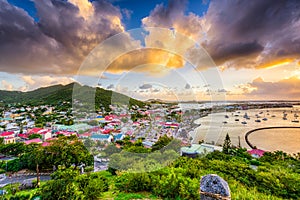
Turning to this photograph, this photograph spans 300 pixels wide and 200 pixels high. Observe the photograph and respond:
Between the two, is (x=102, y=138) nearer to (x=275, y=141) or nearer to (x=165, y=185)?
(x=165, y=185)

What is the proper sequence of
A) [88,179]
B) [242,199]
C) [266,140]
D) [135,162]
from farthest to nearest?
[266,140] < [135,162] < [88,179] < [242,199]

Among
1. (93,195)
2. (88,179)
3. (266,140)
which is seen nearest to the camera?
(93,195)

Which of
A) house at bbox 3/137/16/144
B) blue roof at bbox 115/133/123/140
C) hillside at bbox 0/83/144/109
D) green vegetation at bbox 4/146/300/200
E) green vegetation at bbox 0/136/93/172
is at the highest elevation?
hillside at bbox 0/83/144/109

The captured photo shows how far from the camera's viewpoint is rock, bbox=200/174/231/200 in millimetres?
1410

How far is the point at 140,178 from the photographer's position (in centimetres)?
368

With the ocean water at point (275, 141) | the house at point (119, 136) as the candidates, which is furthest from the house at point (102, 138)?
the ocean water at point (275, 141)

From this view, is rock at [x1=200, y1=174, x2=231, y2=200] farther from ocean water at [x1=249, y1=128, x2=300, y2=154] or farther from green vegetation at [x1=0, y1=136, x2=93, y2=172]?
ocean water at [x1=249, y1=128, x2=300, y2=154]

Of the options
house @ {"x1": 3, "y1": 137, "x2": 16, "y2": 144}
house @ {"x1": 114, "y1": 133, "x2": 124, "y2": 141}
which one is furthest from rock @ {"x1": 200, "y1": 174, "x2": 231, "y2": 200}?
house @ {"x1": 3, "y1": 137, "x2": 16, "y2": 144}

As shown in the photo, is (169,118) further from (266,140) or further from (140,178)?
(266,140)

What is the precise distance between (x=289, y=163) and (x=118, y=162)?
7.95 metres

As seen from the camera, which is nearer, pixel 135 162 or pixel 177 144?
pixel 135 162

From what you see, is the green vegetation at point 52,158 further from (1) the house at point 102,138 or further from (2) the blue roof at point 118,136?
(2) the blue roof at point 118,136

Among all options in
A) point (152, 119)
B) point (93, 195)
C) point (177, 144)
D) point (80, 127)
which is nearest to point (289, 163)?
point (177, 144)

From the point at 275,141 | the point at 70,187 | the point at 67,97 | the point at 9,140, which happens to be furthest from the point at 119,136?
the point at 67,97
